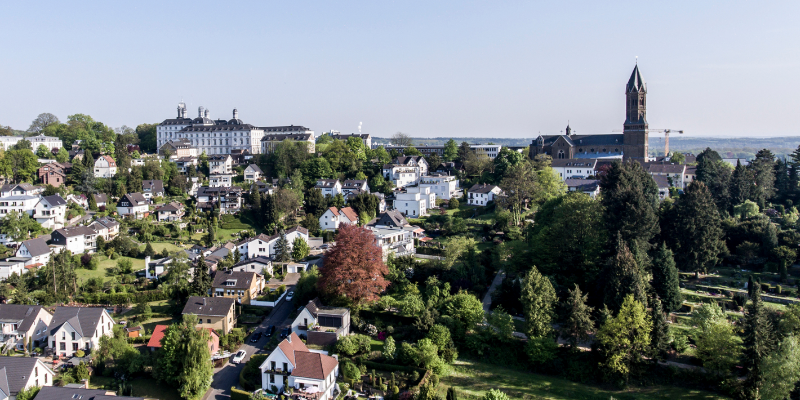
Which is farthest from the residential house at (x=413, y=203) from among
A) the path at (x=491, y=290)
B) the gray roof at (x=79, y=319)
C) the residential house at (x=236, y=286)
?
the gray roof at (x=79, y=319)

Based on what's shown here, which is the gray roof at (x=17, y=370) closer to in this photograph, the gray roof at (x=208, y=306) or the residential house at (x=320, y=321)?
the gray roof at (x=208, y=306)

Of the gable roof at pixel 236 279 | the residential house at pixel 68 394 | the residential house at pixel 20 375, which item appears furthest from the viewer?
the gable roof at pixel 236 279

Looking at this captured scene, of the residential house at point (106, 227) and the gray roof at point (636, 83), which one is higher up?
the gray roof at point (636, 83)

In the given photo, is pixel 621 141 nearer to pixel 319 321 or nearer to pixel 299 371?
pixel 319 321

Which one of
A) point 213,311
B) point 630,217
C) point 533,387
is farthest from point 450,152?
point 533,387

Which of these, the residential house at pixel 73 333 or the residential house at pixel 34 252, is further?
the residential house at pixel 34 252

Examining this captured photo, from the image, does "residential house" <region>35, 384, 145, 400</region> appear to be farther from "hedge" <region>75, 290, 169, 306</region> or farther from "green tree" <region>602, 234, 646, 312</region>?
"green tree" <region>602, 234, 646, 312</region>

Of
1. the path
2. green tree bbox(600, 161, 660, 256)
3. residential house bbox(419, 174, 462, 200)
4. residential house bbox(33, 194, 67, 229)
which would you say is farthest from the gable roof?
residential house bbox(419, 174, 462, 200)
